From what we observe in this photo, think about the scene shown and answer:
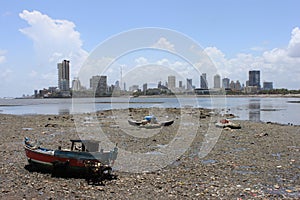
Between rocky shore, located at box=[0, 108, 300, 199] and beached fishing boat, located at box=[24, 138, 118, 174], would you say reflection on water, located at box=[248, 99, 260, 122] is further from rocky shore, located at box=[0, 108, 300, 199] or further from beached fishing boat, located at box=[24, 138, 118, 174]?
beached fishing boat, located at box=[24, 138, 118, 174]

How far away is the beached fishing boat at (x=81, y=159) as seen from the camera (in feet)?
49.3

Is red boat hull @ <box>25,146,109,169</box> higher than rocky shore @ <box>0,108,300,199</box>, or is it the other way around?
red boat hull @ <box>25,146,109,169</box>

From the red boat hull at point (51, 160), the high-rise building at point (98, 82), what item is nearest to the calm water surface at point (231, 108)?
the high-rise building at point (98, 82)

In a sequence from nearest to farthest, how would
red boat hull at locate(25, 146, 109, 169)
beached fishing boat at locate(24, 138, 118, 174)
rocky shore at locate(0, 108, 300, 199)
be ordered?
rocky shore at locate(0, 108, 300, 199)
beached fishing boat at locate(24, 138, 118, 174)
red boat hull at locate(25, 146, 109, 169)

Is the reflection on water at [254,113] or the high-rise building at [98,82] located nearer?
the high-rise building at [98,82]

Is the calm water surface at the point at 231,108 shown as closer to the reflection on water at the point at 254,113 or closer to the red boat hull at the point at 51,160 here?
the reflection on water at the point at 254,113

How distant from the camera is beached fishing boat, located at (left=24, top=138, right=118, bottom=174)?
15.0 m

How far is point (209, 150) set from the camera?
23.5 metres

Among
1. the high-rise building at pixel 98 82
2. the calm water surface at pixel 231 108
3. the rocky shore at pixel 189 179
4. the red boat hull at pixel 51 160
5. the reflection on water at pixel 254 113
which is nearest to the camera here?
the rocky shore at pixel 189 179

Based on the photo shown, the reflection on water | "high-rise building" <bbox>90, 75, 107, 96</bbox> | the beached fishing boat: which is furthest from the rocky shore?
the reflection on water

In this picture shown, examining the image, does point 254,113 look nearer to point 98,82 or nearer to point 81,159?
point 98,82

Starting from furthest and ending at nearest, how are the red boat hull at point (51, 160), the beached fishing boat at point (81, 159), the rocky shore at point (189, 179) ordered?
the red boat hull at point (51, 160) → the beached fishing boat at point (81, 159) → the rocky shore at point (189, 179)

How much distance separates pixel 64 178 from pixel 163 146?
38.7 ft

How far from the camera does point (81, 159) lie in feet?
49.6
